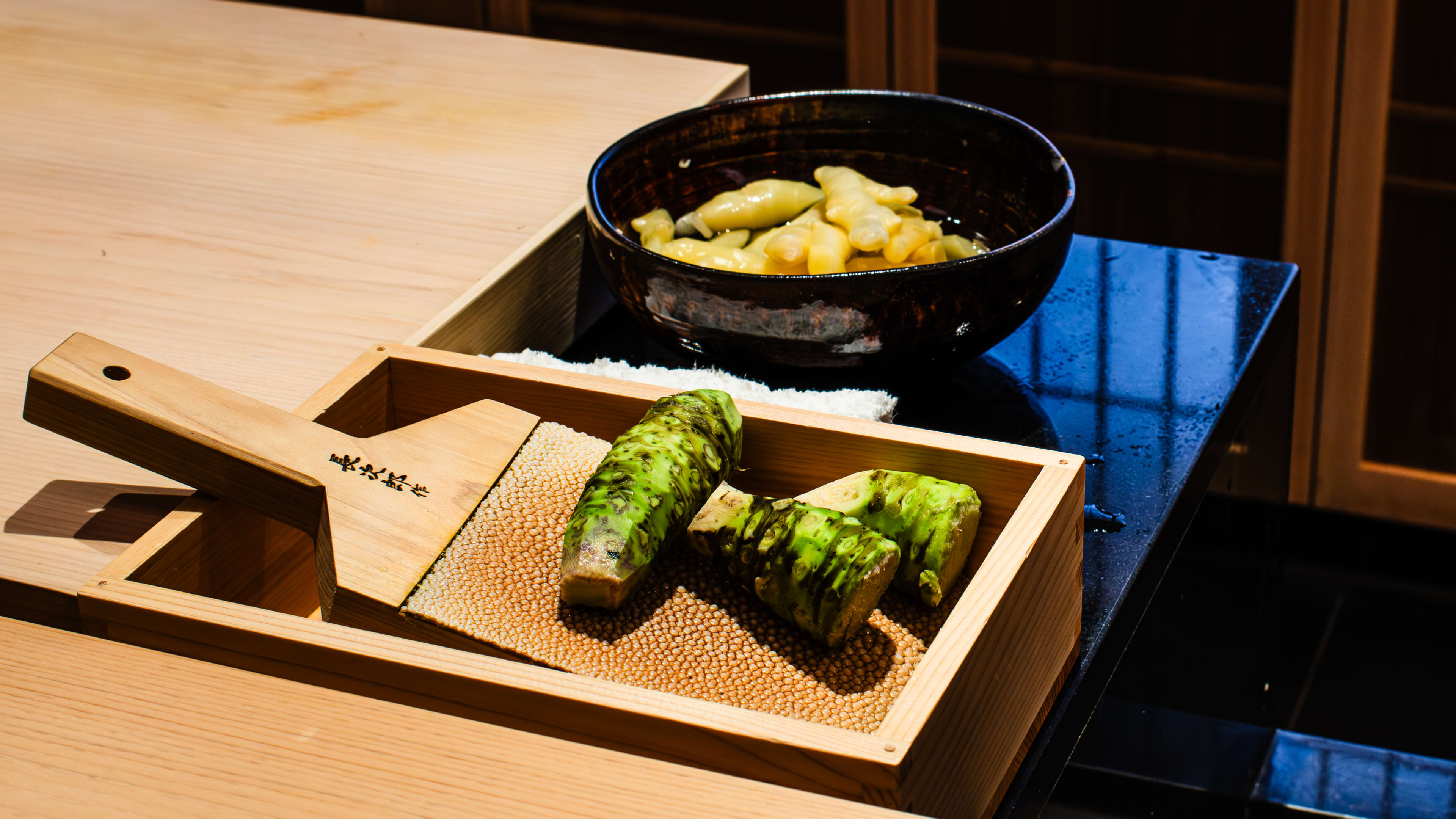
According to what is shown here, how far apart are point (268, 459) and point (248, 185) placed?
57 centimetres

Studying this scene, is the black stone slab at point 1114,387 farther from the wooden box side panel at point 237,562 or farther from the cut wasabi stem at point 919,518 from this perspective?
the wooden box side panel at point 237,562

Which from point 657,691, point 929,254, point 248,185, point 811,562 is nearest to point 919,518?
point 811,562

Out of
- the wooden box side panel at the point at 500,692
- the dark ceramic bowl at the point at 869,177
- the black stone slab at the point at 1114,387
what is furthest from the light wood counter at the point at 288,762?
the dark ceramic bowl at the point at 869,177

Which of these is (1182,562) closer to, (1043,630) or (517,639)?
(1043,630)

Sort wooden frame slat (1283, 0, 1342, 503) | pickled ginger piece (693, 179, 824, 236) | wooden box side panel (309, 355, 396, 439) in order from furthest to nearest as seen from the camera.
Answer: wooden frame slat (1283, 0, 1342, 503) < pickled ginger piece (693, 179, 824, 236) < wooden box side panel (309, 355, 396, 439)

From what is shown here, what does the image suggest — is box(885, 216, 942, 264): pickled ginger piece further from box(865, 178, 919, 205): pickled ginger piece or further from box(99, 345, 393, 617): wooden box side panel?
box(99, 345, 393, 617): wooden box side panel

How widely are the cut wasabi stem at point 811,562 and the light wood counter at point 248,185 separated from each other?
1.15 ft

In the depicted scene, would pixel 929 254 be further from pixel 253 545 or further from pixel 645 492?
pixel 253 545

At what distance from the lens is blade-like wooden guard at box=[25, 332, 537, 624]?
2.10 ft

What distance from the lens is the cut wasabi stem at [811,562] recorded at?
605 mm

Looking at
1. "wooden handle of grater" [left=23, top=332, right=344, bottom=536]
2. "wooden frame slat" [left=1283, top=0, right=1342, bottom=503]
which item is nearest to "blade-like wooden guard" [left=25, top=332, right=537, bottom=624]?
"wooden handle of grater" [left=23, top=332, right=344, bottom=536]

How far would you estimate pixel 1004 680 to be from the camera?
590 millimetres

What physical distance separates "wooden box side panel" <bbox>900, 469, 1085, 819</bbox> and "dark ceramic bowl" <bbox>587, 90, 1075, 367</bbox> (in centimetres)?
19

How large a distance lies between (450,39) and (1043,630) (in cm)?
111
